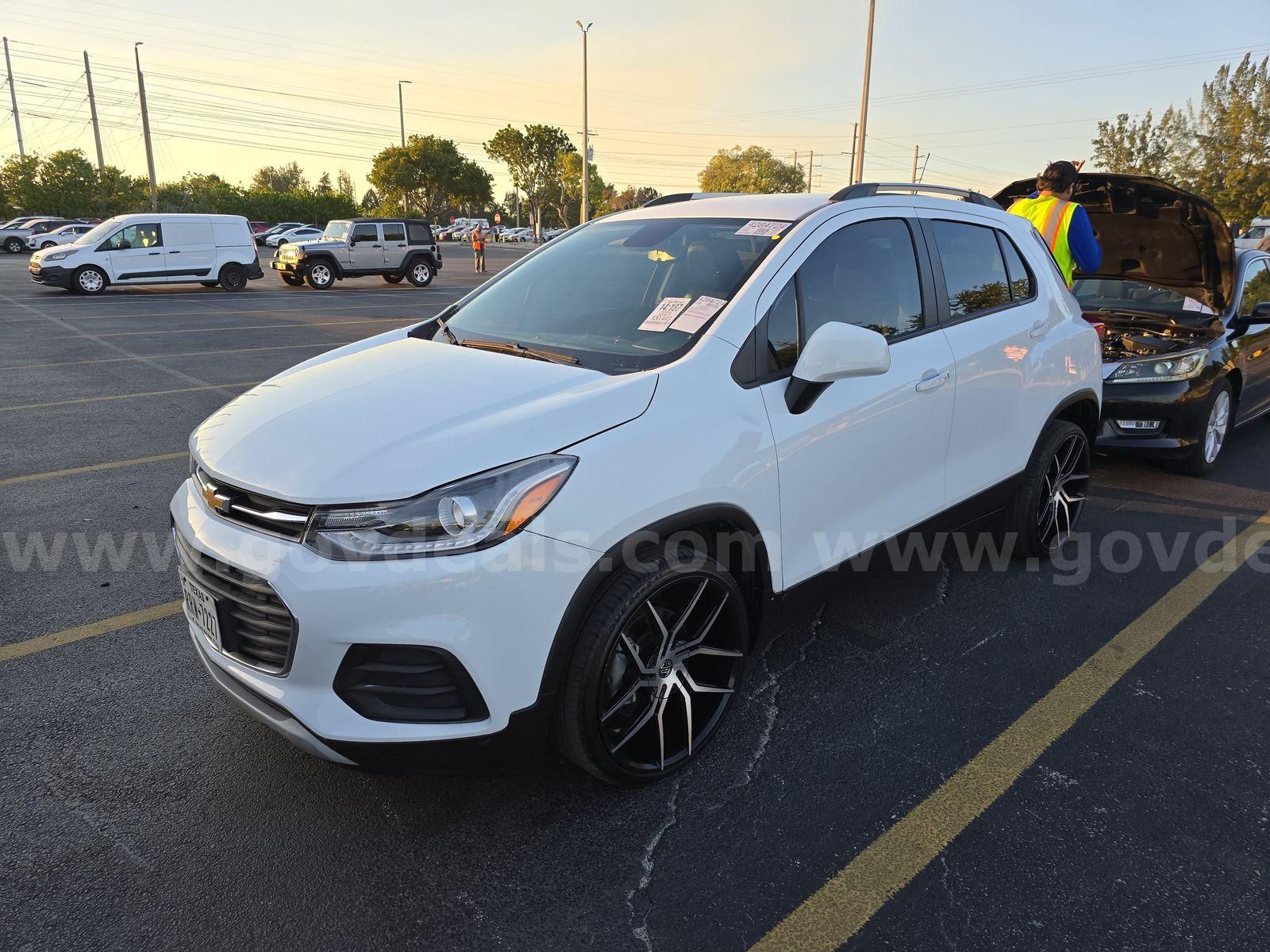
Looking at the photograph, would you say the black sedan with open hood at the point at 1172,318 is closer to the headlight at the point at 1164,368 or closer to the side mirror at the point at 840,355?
the headlight at the point at 1164,368

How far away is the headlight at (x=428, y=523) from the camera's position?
2.04 meters

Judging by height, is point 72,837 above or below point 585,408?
below

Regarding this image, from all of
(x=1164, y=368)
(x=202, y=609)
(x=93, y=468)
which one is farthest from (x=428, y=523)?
(x=1164, y=368)

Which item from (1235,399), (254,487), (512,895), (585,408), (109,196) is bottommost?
(512,895)

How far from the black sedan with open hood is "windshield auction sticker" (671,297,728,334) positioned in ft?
12.4

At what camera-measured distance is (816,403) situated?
2.75 metres

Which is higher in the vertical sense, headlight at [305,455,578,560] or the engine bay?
the engine bay

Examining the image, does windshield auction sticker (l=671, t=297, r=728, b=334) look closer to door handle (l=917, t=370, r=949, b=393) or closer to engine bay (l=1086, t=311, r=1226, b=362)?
door handle (l=917, t=370, r=949, b=393)

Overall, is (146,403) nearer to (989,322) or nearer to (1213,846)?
(989,322)

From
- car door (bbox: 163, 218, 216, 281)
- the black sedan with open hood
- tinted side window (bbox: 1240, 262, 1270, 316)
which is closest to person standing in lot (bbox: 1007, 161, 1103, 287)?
the black sedan with open hood

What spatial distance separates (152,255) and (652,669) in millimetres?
21222

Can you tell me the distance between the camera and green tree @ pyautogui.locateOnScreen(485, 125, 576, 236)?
88.1 metres

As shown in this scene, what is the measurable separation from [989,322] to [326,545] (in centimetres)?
292

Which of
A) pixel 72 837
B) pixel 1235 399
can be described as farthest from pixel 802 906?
pixel 1235 399
